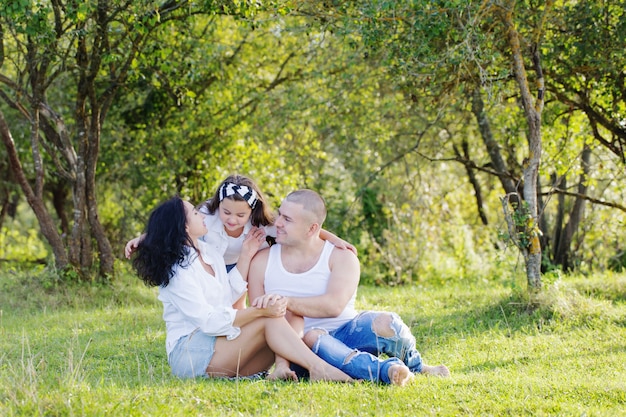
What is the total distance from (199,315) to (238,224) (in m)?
0.79

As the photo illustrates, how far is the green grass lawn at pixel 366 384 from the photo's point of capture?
414cm

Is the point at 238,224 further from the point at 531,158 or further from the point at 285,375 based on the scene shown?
the point at 531,158

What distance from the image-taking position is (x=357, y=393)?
14.6 feet

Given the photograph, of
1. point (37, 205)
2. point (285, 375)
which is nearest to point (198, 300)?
point (285, 375)

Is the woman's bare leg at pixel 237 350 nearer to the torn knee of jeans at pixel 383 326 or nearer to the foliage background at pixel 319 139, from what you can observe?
the torn knee of jeans at pixel 383 326

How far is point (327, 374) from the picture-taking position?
4801 millimetres

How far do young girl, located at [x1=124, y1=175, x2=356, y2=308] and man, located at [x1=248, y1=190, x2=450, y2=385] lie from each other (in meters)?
0.10

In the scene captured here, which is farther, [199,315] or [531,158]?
[531,158]

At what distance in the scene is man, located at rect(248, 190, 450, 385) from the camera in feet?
16.8

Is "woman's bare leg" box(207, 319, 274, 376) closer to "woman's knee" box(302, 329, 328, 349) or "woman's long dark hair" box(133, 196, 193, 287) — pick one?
"woman's knee" box(302, 329, 328, 349)

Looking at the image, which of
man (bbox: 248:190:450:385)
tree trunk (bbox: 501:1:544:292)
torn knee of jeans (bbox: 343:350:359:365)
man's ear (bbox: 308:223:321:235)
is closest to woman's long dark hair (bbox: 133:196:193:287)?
man (bbox: 248:190:450:385)

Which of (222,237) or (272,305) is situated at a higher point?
(222,237)

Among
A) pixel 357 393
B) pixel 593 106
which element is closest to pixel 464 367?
pixel 357 393

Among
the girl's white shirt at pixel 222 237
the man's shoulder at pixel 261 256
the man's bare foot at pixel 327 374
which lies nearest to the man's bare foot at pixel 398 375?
the man's bare foot at pixel 327 374
